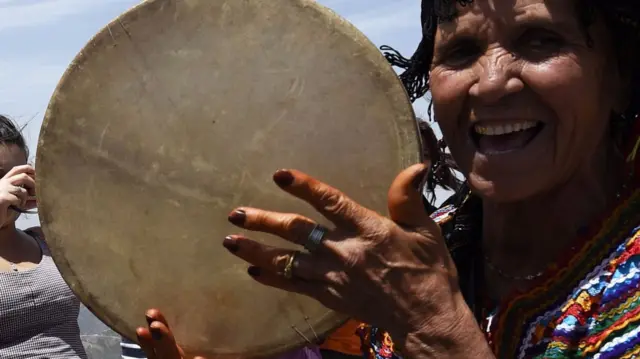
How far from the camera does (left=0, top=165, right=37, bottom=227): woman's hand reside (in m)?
3.46

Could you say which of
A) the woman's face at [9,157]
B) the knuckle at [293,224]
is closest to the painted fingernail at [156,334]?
the knuckle at [293,224]

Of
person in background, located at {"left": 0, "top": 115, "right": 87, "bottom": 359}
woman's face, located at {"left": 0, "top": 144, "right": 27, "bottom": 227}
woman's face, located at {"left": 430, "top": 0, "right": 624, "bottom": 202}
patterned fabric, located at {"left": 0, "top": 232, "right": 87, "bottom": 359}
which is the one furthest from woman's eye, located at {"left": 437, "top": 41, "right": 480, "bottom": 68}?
woman's face, located at {"left": 0, "top": 144, "right": 27, "bottom": 227}

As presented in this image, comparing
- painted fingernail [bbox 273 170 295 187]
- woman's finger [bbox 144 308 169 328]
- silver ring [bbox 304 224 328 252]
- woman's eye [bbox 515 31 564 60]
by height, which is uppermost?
woman's eye [bbox 515 31 564 60]

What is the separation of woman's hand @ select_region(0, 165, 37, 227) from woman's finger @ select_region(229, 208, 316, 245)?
95.3 inches

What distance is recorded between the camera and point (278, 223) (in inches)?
51.7

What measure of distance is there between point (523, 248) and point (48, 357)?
249 cm

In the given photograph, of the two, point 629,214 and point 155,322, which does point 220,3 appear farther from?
point 629,214

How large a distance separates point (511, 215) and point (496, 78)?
1.24ft

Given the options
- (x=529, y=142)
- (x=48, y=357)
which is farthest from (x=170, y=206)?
(x=48, y=357)

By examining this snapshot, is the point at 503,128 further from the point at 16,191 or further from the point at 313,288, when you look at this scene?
the point at 16,191

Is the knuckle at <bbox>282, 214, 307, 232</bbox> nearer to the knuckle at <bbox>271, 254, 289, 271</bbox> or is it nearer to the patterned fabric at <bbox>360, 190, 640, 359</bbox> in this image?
the knuckle at <bbox>271, 254, 289, 271</bbox>

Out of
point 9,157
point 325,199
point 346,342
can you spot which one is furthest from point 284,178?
point 9,157

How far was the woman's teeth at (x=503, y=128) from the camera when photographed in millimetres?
1559

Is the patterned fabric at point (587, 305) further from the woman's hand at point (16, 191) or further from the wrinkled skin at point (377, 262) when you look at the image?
the woman's hand at point (16, 191)
